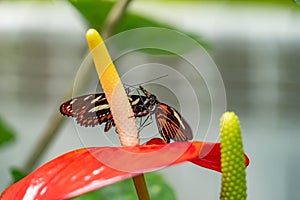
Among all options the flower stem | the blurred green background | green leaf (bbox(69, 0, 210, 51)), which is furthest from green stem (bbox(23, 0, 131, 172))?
the blurred green background

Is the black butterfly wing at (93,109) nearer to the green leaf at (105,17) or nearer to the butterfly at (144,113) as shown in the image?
the butterfly at (144,113)

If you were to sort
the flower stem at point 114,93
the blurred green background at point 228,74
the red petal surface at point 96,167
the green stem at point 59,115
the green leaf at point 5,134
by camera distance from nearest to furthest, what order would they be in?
the red petal surface at point 96,167 < the flower stem at point 114,93 < the green stem at point 59,115 < the green leaf at point 5,134 < the blurred green background at point 228,74

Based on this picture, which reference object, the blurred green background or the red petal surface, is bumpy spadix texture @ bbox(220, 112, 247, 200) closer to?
the red petal surface

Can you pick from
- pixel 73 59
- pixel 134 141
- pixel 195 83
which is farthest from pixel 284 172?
pixel 134 141

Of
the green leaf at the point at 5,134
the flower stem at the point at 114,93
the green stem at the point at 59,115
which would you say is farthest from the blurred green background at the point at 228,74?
the flower stem at the point at 114,93

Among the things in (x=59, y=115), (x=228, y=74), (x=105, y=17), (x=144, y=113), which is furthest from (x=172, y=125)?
(x=228, y=74)
